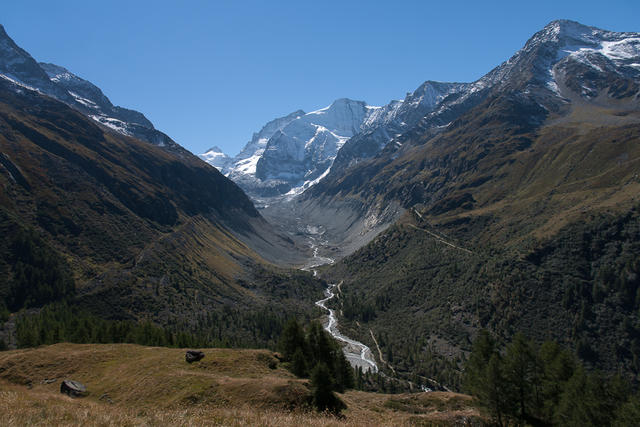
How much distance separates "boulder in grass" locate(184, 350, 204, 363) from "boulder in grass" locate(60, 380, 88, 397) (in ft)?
41.0

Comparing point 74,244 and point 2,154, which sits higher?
point 2,154

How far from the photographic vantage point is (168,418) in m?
20.9

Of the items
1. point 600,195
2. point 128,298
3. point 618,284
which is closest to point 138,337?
point 128,298

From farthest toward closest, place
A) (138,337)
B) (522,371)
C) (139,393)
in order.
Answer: (138,337), (522,371), (139,393)

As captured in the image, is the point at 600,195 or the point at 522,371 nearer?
the point at 522,371

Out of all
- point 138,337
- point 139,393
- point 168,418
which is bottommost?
point 138,337

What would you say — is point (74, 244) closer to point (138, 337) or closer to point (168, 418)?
point (138, 337)

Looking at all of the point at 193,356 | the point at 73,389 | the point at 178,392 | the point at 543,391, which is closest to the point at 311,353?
the point at 193,356

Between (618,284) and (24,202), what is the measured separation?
24721 cm

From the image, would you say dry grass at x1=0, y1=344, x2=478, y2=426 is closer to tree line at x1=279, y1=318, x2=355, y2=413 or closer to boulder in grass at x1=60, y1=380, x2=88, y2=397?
boulder in grass at x1=60, y1=380, x2=88, y2=397

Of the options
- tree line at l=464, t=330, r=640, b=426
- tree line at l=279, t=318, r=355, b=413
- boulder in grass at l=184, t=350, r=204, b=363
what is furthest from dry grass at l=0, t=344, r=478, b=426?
tree line at l=464, t=330, r=640, b=426

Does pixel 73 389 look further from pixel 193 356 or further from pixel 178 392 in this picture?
pixel 178 392

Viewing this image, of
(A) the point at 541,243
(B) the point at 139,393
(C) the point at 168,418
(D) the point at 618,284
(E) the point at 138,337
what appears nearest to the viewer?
(C) the point at 168,418

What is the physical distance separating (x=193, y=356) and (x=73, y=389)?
1446 cm
